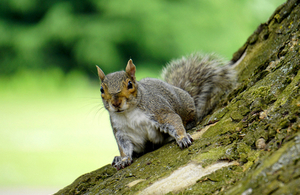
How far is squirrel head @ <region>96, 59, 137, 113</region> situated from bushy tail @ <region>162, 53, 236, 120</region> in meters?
0.73

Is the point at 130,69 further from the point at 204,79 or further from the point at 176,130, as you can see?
the point at 204,79

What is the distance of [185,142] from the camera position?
1498mm

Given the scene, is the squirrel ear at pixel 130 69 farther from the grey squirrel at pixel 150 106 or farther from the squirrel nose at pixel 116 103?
the squirrel nose at pixel 116 103

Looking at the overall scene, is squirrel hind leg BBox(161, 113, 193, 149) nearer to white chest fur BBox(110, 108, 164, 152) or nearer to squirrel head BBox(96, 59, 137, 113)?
white chest fur BBox(110, 108, 164, 152)

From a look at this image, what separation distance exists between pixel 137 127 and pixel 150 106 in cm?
15

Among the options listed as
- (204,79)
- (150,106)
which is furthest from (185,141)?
(204,79)

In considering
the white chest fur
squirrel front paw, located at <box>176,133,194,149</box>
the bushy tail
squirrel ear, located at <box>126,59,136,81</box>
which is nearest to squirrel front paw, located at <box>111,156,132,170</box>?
the white chest fur

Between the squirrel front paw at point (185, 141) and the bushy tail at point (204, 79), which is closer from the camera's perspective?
the squirrel front paw at point (185, 141)

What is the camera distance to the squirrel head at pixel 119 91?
65.2 inches

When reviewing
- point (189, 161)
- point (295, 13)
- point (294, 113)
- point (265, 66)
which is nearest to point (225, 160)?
point (189, 161)

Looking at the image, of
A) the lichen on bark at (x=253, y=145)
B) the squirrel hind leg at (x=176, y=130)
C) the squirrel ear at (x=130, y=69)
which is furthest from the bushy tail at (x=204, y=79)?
the squirrel ear at (x=130, y=69)

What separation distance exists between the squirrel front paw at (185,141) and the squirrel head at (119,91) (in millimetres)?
373

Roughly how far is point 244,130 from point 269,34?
97cm

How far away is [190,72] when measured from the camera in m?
2.51
